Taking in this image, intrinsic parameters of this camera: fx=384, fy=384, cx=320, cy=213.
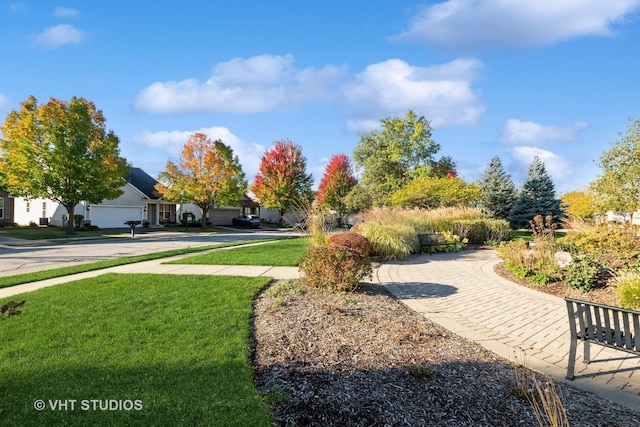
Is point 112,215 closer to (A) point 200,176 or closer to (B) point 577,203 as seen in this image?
(A) point 200,176

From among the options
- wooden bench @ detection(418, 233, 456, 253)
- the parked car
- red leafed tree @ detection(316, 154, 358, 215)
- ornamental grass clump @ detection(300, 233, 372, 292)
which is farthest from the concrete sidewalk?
red leafed tree @ detection(316, 154, 358, 215)

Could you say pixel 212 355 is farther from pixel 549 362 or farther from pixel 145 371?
pixel 549 362

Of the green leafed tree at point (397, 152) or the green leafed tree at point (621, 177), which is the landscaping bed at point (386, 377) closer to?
the green leafed tree at point (621, 177)

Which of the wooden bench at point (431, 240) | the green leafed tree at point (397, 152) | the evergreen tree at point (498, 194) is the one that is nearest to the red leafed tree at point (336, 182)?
the green leafed tree at point (397, 152)

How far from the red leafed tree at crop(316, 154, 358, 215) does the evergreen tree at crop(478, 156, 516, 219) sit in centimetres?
1537

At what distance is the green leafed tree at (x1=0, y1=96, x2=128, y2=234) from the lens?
21.4m

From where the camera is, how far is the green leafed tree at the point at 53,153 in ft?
70.3

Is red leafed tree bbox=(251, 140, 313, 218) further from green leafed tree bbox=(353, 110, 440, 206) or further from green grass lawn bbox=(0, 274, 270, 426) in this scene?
green grass lawn bbox=(0, 274, 270, 426)

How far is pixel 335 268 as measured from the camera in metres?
6.66

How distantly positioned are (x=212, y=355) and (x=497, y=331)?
3.65 meters

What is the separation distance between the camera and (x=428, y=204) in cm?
2520

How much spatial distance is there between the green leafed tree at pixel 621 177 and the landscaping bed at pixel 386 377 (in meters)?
22.9

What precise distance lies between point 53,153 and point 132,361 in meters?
22.6

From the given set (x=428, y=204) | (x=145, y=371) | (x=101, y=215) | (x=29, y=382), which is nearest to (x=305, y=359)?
(x=145, y=371)
